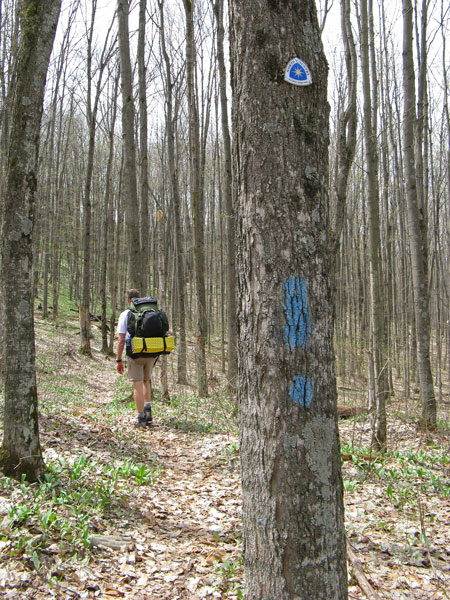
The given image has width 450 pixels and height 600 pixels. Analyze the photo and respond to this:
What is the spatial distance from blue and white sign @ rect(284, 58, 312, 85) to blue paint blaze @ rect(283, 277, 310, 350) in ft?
2.33

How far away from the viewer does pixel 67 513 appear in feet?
10.4

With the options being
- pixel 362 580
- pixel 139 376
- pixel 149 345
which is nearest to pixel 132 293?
pixel 149 345

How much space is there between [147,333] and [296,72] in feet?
15.6

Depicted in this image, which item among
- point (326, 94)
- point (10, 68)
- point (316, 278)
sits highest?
point (10, 68)

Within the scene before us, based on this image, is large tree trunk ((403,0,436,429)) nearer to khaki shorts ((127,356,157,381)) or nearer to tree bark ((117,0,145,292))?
khaki shorts ((127,356,157,381))

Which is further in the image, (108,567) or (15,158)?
(15,158)

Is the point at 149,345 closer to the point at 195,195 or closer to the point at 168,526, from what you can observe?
the point at 168,526

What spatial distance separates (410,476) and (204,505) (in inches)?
88.9

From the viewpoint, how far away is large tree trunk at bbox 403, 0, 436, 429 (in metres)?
6.69

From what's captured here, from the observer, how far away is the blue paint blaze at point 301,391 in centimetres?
152

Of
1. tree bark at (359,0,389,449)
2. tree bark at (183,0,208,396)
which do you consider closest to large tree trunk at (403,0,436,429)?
tree bark at (359,0,389,449)

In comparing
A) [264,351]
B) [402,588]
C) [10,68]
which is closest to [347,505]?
[402,588]

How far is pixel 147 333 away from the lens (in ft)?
19.6

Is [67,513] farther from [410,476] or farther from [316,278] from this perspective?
[410,476]
